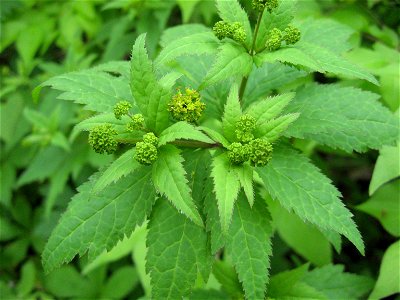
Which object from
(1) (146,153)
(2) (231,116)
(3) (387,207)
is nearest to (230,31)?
(2) (231,116)

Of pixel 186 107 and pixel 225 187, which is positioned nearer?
pixel 225 187

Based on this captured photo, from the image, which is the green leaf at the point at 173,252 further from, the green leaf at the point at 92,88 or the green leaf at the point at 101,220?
the green leaf at the point at 92,88

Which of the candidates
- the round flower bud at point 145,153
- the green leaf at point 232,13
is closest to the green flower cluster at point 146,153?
the round flower bud at point 145,153

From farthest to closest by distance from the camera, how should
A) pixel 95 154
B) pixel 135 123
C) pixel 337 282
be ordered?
pixel 95 154 → pixel 337 282 → pixel 135 123

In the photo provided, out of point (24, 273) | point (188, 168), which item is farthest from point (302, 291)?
point (24, 273)

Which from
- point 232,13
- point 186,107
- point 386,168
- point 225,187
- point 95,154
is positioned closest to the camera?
point 225,187

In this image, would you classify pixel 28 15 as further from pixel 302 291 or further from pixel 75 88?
pixel 302 291

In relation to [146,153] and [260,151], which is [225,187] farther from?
[146,153]

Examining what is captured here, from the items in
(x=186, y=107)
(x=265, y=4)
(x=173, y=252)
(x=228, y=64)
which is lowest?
(x=173, y=252)

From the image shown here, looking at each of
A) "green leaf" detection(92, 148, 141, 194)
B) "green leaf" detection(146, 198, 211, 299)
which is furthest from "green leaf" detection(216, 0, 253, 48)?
"green leaf" detection(146, 198, 211, 299)
